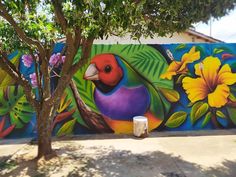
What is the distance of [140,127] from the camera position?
7.39 m

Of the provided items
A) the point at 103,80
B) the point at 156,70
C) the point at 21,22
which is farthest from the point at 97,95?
the point at 21,22

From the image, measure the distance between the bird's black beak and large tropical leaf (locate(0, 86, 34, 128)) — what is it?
1557mm

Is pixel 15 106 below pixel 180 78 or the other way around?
below

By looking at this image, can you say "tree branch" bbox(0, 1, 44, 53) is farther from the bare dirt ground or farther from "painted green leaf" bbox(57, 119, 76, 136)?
"painted green leaf" bbox(57, 119, 76, 136)

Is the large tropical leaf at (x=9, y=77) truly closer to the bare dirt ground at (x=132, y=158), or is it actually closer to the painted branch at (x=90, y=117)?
the painted branch at (x=90, y=117)

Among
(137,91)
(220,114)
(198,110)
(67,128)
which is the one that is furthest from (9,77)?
(220,114)

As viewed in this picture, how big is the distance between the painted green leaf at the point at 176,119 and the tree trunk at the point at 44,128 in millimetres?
3322

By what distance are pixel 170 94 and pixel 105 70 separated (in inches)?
68.4

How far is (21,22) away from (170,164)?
143 inches

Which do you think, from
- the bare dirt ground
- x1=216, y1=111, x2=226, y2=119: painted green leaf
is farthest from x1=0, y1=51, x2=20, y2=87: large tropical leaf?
x1=216, y1=111, x2=226, y2=119: painted green leaf

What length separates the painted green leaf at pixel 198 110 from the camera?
26.2 ft

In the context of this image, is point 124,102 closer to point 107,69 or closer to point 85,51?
point 107,69

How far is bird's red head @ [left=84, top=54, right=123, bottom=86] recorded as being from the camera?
7.64 m

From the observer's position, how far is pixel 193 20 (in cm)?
575
